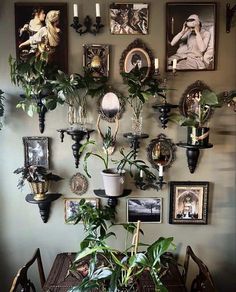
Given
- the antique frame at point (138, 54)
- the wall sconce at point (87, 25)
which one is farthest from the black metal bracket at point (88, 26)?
the antique frame at point (138, 54)

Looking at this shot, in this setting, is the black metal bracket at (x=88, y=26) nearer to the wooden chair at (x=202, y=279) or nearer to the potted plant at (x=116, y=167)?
the potted plant at (x=116, y=167)

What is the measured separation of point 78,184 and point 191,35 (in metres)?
1.34

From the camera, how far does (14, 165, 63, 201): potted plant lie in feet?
6.77

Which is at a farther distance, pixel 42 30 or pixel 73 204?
pixel 73 204

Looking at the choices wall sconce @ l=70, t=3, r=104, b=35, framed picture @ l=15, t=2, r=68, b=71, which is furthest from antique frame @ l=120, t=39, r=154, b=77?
framed picture @ l=15, t=2, r=68, b=71

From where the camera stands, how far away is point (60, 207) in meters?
2.27

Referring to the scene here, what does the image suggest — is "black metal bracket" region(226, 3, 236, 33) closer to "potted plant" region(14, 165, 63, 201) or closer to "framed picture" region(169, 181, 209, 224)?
"framed picture" region(169, 181, 209, 224)

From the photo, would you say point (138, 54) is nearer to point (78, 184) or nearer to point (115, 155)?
point (115, 155)

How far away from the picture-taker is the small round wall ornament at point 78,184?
2.24m

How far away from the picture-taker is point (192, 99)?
7.08 feet

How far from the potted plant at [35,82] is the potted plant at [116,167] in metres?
0.40

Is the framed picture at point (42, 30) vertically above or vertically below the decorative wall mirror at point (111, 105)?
above

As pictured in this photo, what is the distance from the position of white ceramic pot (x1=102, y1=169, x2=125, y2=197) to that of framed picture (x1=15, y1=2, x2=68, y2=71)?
838mm

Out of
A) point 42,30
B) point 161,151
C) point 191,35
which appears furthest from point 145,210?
point 42,30
